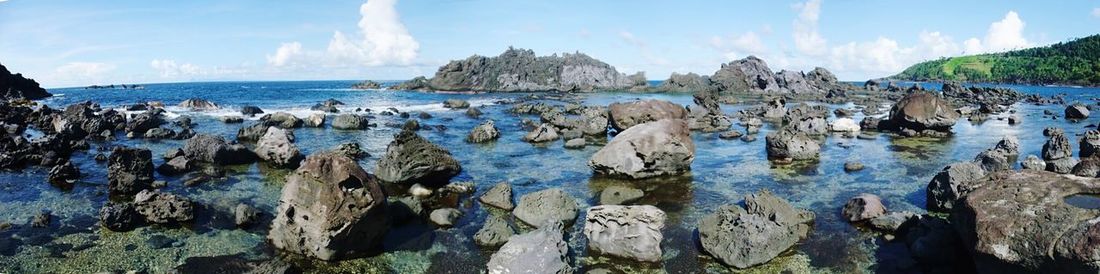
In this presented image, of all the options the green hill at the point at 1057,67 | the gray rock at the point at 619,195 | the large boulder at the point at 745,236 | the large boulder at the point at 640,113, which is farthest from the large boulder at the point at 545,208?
the green hill at the point at 1057,67

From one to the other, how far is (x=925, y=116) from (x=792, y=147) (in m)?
15.2


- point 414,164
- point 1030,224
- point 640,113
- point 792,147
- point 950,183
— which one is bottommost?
point 414,164

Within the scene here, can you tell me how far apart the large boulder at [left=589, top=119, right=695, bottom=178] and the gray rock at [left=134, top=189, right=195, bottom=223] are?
547 inches

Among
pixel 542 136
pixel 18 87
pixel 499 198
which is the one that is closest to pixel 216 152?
pixel 499 198

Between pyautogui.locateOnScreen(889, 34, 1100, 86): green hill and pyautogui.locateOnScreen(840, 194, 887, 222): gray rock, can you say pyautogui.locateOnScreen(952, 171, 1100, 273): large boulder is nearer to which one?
pyautogui.locateOnScreen(840, 194, 887, 222): gray rock

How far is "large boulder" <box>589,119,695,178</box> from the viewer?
22.3 meters

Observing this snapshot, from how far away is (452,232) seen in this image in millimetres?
15797

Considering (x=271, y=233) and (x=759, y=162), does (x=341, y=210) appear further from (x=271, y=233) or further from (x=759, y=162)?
(x=759, y=162)

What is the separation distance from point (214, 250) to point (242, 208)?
7.69 feet

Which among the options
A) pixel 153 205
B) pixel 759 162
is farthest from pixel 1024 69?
pixel 153 205

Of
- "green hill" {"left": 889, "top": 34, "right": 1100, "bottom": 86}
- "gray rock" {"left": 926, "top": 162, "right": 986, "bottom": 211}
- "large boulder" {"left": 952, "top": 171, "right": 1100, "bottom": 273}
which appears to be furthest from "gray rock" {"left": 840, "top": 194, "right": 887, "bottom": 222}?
"green hill" {"left": 889, "top": 34, "right": 1100, "bottom": 86}

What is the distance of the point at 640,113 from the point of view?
3662 centimetres

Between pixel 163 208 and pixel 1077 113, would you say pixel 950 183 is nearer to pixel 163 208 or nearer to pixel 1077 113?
pixel 163 208

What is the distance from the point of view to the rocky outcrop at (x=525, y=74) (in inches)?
4825
